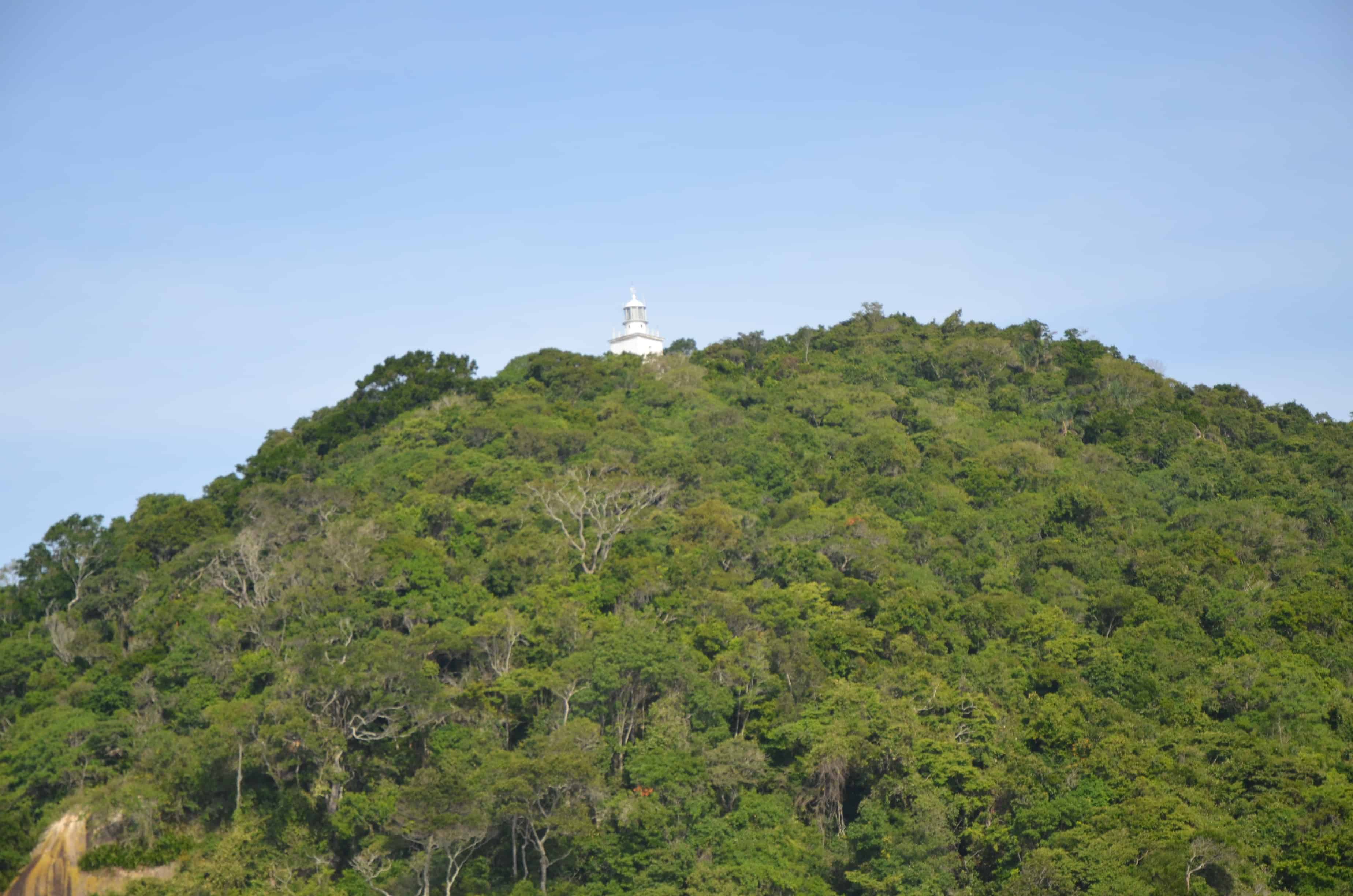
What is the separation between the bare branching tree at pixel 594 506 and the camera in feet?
114

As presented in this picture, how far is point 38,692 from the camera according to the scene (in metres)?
34.2

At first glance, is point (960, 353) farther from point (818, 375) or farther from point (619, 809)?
point (619, 809)

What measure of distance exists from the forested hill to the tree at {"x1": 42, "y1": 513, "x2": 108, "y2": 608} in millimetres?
134

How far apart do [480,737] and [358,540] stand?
725 cm

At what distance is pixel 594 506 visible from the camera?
3553cm

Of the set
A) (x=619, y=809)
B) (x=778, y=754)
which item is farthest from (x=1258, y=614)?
(x=619, y=809)

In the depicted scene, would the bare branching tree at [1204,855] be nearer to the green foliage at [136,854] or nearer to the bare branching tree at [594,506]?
the bare branching tree at [594,506]

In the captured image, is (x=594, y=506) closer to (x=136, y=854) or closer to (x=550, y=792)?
(x=550, y=792)

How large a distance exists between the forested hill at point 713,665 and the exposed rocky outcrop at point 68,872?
456mm

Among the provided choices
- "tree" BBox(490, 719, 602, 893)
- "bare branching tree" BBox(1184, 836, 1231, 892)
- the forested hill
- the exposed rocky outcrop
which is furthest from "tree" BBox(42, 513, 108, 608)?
"bare branching tree" BBox(1184, 836, 1231, 892)

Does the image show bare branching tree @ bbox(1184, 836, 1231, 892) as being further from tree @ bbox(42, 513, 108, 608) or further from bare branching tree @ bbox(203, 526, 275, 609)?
tree @ bbox(42, 513, 108, 608)

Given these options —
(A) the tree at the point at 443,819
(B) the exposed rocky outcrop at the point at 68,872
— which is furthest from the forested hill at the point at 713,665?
(B) the exposed rocky outcrop at the point at 68,872

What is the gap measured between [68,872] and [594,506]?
48.6ft

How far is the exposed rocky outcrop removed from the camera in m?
28.8
